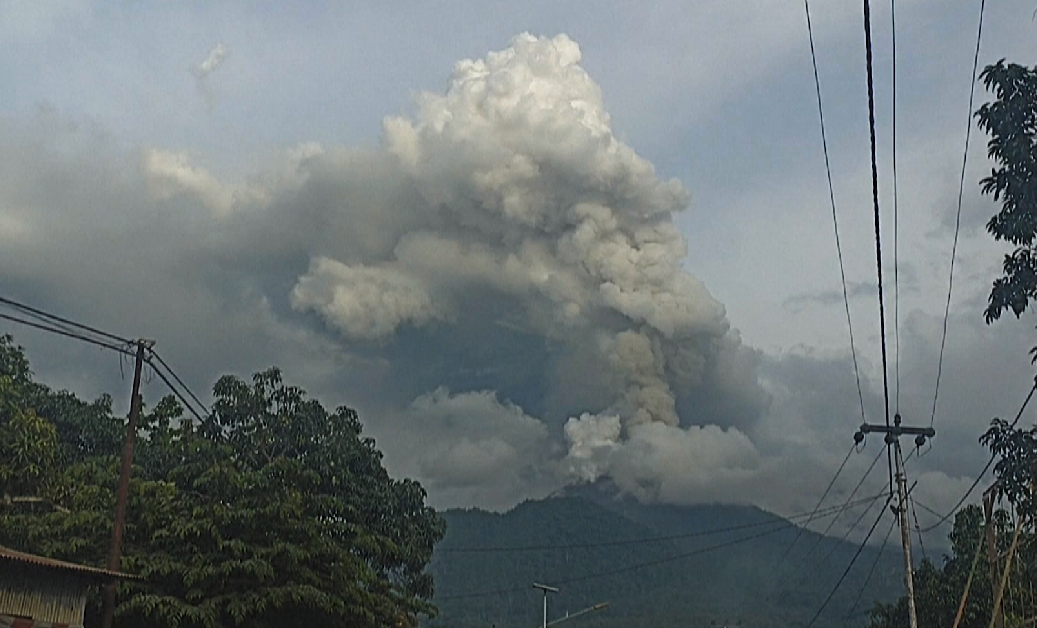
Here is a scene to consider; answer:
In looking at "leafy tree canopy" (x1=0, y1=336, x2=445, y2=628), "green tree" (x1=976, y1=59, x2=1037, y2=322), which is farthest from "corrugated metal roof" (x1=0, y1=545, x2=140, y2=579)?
"green tree" (x1=976, y1=59, x2=1037, y2=322)

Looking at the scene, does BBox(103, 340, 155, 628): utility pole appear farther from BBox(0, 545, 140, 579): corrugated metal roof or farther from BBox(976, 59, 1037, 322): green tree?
BBox(976, 59, 1037, 322): green tree

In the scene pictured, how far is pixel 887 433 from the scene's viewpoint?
34.3m

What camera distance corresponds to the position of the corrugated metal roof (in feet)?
71.1

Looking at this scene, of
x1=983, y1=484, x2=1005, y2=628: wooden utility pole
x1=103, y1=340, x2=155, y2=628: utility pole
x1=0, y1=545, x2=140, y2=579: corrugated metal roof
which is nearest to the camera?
x1=0, y1=545, x2=140, y2=579: corrugated metal roof

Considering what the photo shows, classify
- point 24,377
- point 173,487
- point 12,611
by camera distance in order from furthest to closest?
point 24,377 < point 173,487 < point 12,611

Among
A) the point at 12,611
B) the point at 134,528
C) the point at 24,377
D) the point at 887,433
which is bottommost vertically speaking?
the point at 12,611

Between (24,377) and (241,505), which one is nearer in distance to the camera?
(241,505)

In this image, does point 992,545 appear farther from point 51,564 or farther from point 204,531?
point 51,564

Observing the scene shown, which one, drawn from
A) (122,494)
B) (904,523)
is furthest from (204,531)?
(904,523)

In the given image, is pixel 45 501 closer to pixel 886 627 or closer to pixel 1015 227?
pixel 1015 227

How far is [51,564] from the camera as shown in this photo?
2266cm

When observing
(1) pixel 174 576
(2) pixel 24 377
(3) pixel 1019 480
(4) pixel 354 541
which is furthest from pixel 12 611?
(2) pixel 24 377

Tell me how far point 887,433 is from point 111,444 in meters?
30.8

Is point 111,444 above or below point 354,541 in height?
above
